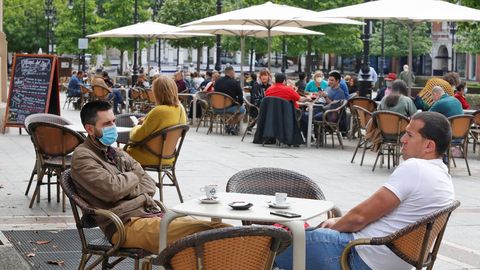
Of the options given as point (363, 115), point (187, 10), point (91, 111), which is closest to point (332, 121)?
point (363, 115)

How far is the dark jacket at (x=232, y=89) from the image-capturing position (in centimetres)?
2156

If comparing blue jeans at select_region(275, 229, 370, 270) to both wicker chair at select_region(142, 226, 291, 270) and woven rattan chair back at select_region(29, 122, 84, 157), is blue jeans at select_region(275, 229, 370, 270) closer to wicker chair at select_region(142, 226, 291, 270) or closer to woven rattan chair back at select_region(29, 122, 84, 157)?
wicker chair at select_region(142, 226, 291, 270)

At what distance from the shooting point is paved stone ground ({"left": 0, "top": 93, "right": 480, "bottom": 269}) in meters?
9.45

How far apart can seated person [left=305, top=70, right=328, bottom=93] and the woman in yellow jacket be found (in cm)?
1236

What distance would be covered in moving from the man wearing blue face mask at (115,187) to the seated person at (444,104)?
915 centimetres

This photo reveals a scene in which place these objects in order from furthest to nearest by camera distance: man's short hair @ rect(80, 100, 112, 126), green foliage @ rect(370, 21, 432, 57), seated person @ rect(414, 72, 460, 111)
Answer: green foliage @ rect(370, 21, 432, 57) < seated person @ rect(414, 72, 460, 111) < man's short hair @ rect(80, 100, 112, 126)

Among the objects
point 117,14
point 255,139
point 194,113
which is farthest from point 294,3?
point 255,139

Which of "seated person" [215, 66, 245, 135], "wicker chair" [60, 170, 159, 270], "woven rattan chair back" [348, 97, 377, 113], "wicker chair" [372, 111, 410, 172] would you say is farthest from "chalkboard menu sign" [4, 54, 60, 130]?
"wicker chair" [60, 170, 159, 270]

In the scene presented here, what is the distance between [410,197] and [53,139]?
209 inches

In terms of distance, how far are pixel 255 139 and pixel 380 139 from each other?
4734 millimetres

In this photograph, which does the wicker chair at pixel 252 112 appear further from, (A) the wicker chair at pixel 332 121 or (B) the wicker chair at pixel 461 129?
(B) the wicker chair at pixel 461 129

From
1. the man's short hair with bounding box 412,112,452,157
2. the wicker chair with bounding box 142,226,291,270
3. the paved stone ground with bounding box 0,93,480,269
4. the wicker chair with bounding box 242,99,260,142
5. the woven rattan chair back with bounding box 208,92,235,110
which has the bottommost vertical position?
the paved stone ground with bounding box 0,93,480,269

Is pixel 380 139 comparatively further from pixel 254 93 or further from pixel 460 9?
pixel 254 93

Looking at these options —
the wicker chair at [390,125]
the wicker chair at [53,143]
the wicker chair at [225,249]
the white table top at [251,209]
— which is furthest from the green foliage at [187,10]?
the wicker chair at [225,249]
